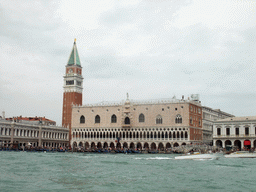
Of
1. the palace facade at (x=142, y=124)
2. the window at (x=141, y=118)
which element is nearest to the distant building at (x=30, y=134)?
the palace facade at (x=142, y=124)

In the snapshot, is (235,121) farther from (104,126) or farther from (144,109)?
(104,126)

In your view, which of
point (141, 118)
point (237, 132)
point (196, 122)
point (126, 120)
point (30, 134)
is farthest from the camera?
point (30, 134)

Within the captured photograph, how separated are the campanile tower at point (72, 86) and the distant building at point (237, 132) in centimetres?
3854

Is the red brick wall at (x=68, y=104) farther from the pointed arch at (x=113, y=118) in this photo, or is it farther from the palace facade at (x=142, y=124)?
the pointed arch at (x=113, y=118)

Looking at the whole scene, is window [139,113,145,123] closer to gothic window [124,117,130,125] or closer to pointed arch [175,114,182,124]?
gothic window [124,117,130,125]

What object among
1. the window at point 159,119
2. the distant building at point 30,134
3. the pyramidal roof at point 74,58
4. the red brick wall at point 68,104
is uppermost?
the pyramidal roof at point 74,58

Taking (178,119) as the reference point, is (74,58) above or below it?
above

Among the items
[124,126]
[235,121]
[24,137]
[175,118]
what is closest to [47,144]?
[24,137]

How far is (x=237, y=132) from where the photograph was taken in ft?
230

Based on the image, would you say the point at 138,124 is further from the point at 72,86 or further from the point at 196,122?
the point at 72,86

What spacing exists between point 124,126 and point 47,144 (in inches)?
843

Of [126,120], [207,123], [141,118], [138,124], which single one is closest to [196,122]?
[207,123]

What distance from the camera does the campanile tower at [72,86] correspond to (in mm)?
94312

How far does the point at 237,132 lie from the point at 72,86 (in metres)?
45.1
